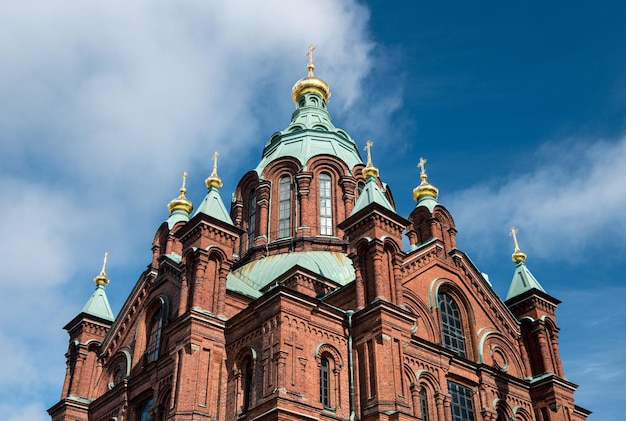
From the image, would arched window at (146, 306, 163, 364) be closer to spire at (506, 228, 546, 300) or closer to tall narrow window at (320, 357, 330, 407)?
tall narrow window at (320, 357, 330, 407)

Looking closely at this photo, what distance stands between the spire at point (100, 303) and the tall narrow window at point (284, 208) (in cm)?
788

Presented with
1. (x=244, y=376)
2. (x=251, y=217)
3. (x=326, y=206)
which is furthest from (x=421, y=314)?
(x=251, y=217)

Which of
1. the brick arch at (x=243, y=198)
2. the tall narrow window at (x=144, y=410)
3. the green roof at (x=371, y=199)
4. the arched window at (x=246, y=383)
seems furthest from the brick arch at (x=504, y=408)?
the brick arch at (x=243, y=198)

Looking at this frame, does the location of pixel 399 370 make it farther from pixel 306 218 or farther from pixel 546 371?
pixel 306 218

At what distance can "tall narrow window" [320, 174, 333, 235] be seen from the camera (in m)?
31.7

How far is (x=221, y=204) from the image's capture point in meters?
25.5

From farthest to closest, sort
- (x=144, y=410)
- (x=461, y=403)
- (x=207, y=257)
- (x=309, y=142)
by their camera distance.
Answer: (x=309, y=142), (x=144, y=410), (x=461, y=403), (x=207, y=257)

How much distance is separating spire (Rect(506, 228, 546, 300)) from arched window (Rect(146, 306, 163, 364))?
13941 mm

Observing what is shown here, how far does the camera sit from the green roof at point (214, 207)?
2442 centimetres

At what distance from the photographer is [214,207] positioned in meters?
24.9

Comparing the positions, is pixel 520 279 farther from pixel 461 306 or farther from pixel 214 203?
pixel 214 203

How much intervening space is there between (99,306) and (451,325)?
14.6 meters

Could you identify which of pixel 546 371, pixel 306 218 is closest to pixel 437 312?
pixel 546 371

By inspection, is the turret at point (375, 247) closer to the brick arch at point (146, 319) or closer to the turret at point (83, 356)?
the brick arch at point (146, 319)
